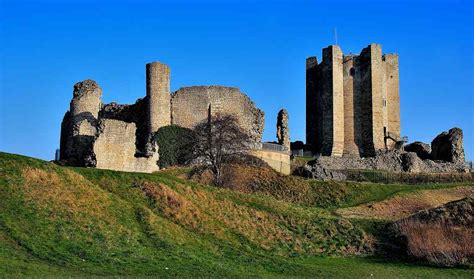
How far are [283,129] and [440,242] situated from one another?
1145 inches

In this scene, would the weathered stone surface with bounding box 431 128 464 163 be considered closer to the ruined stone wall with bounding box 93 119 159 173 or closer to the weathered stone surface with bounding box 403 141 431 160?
the weathered stone surface with bounding box 403 141 431 160

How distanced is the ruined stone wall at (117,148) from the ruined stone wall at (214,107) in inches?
287

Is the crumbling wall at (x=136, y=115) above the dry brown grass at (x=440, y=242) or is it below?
above

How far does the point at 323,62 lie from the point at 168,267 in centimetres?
4615

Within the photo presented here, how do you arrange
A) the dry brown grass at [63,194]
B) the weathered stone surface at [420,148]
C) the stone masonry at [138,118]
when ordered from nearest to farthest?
1. the dry brown grass at [63,194]
2. the stone masonry at [138,118]
3. the weathered stone surface at [420,148]

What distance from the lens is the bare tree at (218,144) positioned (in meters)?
50.2

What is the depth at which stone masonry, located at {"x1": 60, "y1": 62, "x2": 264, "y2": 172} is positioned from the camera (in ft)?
169

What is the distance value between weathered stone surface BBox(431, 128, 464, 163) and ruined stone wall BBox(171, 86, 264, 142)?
52.6 ft

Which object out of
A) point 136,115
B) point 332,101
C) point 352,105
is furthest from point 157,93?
point 352,105

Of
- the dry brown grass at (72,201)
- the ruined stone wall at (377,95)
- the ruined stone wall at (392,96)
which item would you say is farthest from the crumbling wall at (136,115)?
the dry brown grass at (72,201)

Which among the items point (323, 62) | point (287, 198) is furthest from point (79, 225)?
point (323, 62)

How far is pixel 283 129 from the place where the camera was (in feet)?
207

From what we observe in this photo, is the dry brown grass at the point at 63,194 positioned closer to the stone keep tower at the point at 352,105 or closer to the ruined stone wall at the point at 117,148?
the ruined stone wall at the point at 117,148

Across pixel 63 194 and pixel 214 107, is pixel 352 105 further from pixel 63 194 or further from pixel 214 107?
pixel 63 194
